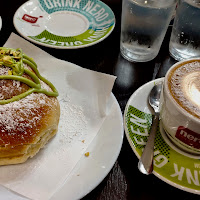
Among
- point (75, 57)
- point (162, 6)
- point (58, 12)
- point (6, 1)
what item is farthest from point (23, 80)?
point (6, 1)

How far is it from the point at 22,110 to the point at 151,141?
1.43ft

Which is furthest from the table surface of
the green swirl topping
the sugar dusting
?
the green swirl topping

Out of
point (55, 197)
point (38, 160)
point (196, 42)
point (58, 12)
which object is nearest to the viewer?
point (55, 197)

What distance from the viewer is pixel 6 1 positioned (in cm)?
164

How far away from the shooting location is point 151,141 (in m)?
0.91

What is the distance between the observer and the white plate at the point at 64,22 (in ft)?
4.39

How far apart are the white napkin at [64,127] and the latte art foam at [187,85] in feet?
0.80

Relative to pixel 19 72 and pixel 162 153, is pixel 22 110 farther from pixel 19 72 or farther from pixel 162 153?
pixel 162 153

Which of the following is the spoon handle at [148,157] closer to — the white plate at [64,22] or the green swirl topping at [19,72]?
the green swirl topping at [19,72]

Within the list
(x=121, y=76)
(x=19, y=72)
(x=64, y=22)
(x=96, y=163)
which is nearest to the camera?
(x=96, y=163)

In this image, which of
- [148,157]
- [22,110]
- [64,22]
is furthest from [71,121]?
[64,22]

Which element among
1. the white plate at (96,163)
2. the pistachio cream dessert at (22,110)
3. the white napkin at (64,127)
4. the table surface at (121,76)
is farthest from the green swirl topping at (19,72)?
the table surface at (121,76)

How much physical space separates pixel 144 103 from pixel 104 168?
1.19 feet

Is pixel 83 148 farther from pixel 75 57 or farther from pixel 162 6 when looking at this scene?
pixel 162 6
